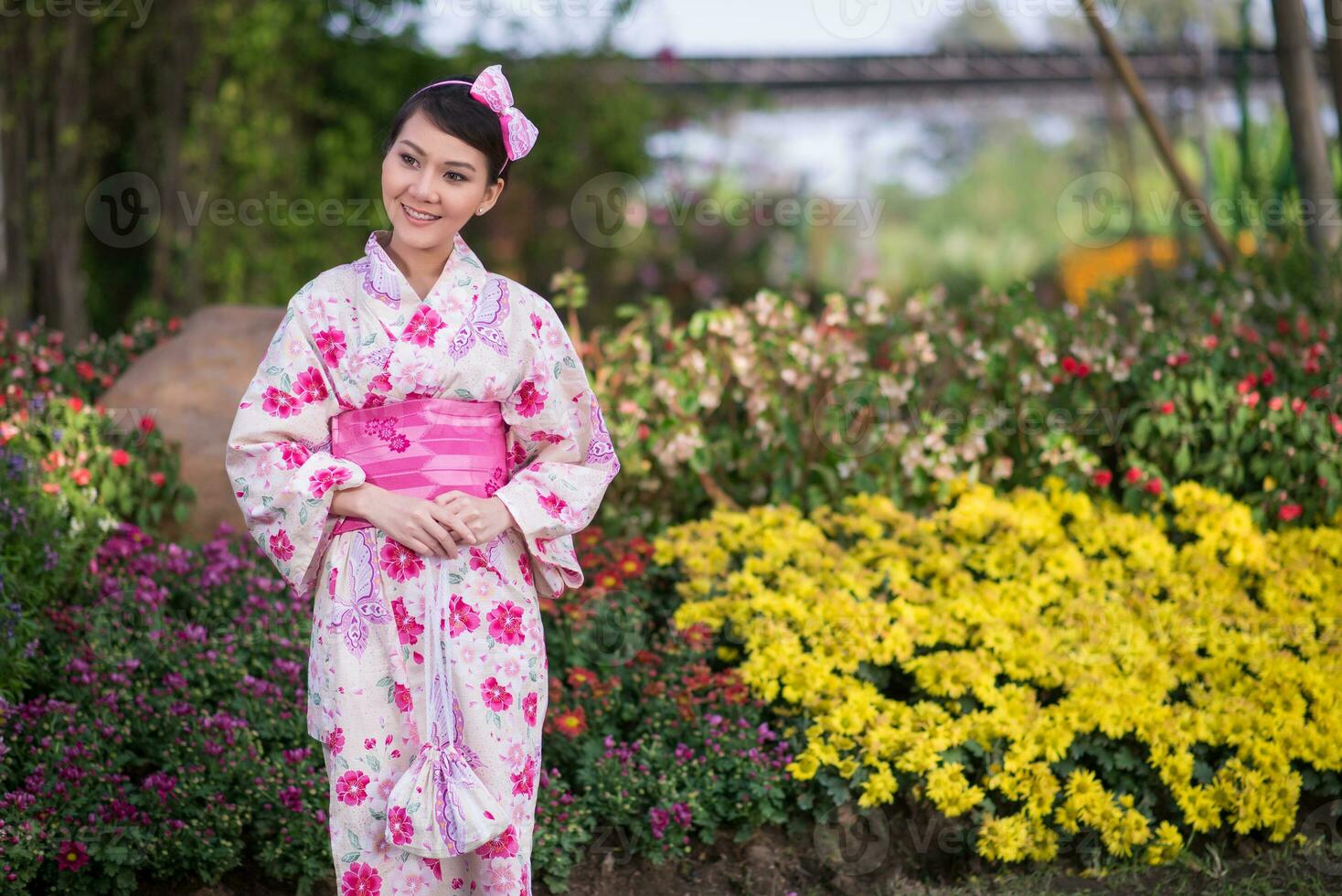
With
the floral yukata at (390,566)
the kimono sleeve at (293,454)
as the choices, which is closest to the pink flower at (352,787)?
the floral yukata at (390,566)

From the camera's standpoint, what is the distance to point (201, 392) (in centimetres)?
427

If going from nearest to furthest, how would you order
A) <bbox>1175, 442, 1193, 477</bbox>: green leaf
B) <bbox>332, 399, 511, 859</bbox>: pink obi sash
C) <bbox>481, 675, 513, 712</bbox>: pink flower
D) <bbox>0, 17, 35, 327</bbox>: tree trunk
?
1. <bbox>332, 399, 511, 859</bbox>: pink obi sash
2. <bbox>481, 675, 513, 712</bbox>: pink flower
3. <bbox>1175, 442, 1193, 477</bbox>: green leaf
4. <bbox>0, 17, 35, 327</bbox>: tree trunk

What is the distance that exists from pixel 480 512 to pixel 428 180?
0.54 metres

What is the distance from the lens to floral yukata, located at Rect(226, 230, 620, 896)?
2.15 metres

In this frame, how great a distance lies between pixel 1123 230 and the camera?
14297 mm

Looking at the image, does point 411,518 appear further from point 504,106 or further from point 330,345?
point 504,106

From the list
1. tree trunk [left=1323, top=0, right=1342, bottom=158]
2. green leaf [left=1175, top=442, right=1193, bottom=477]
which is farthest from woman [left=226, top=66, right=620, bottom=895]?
tree trunk [left=1323, top=0, right=1342, bottom=158]

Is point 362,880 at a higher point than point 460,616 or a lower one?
lower

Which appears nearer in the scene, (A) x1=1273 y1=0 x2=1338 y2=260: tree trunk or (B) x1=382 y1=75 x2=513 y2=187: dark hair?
(B) x1=382 y1=75 x2=513 y2=187: dark hair

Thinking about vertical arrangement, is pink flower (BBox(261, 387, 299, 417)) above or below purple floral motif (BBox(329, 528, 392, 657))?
above

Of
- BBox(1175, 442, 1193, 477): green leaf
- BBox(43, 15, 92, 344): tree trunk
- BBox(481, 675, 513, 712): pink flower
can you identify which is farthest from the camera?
BBox(43, 15, 92, 344): tree trunk

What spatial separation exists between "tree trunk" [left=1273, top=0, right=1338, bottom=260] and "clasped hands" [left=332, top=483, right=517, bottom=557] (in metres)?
4.29

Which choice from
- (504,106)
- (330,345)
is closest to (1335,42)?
(504,106)

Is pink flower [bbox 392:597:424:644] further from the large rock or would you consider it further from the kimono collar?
the large rock
